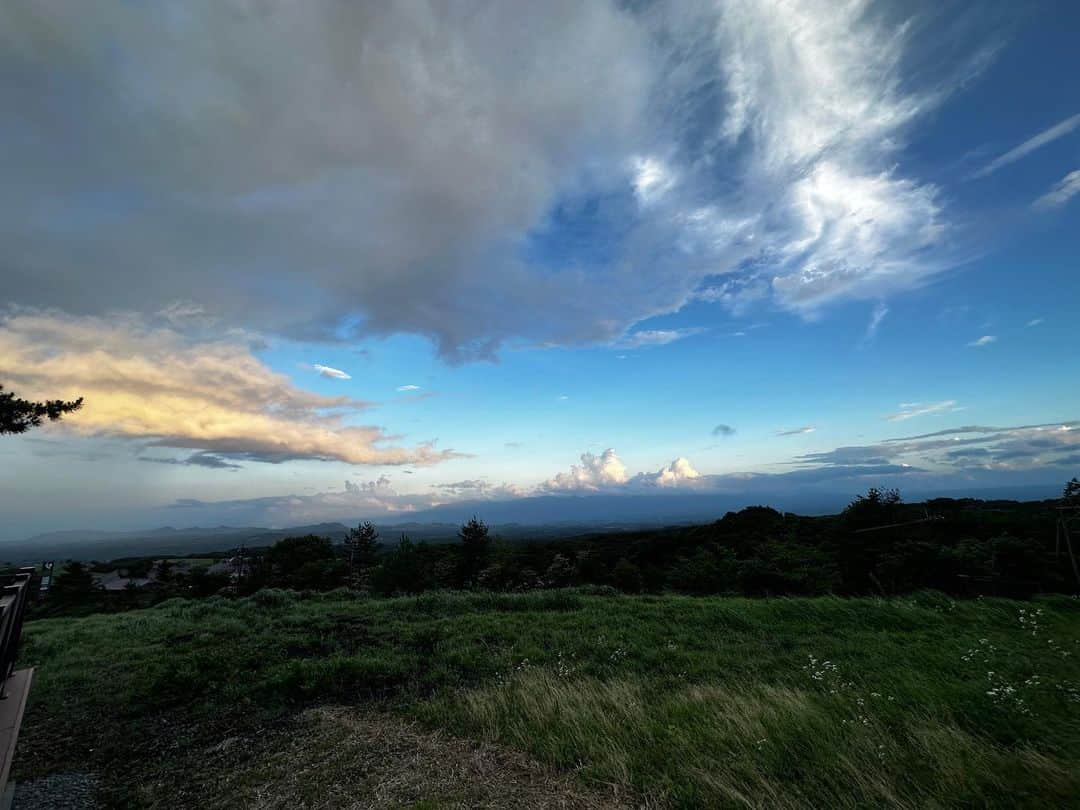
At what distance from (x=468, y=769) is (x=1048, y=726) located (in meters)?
6.70

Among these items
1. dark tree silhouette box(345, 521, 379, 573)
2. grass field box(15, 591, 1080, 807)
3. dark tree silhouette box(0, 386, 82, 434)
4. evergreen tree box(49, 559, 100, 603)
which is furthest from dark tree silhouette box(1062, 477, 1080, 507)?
evergreen tree box(49, 559, 100, 603)

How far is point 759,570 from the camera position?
21.6 meters

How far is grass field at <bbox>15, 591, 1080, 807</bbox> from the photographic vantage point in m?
4.74

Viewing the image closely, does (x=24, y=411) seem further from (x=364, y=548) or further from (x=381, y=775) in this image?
(x=364, y=548)

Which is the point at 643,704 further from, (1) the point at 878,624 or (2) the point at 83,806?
(1) the point at 878,624

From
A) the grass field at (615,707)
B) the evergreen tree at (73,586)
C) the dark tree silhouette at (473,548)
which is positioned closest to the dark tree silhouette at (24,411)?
the grass field at (615,707)

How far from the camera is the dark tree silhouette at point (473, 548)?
29.8m

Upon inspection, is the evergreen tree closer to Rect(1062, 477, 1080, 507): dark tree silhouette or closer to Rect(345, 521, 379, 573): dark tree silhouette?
Rect(345, 521, 379, 573): dark tree silhouette

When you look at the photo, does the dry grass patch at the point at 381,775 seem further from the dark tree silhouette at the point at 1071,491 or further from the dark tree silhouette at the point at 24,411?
the dark tree silhouette at the point at 1071,491

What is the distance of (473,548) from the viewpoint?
30.3 meters

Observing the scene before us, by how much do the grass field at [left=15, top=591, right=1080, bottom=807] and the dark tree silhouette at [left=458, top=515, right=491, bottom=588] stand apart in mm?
16759

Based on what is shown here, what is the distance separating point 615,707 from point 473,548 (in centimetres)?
2475

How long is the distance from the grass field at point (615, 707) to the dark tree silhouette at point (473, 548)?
1676 cm

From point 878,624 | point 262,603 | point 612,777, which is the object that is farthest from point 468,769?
point 262,603
